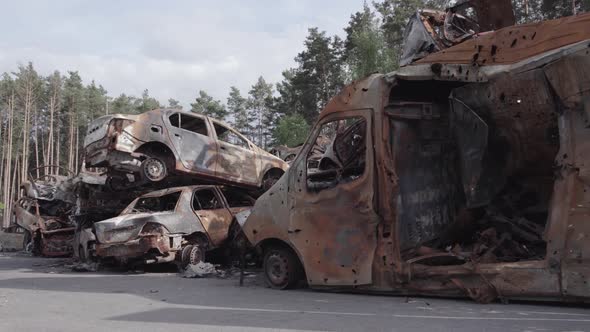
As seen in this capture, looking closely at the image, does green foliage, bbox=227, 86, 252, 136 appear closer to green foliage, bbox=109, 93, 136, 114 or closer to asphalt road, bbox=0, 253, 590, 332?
green foliage, bbox=109, 93, 136, 114

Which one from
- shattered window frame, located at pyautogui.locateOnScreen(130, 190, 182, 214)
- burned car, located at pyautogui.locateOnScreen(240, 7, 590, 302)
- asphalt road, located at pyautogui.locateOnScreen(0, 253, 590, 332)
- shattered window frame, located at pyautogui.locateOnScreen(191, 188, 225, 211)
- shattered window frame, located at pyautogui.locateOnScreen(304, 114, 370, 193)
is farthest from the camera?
shattered window frame, located at pyautogui.locateOnScreen(191, 188, 225, 211)

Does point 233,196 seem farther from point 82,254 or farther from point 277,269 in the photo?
point 277,269

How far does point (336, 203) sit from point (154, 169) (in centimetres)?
591

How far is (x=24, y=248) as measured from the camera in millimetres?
16828

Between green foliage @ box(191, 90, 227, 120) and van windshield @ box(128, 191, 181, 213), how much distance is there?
4653 centimetres

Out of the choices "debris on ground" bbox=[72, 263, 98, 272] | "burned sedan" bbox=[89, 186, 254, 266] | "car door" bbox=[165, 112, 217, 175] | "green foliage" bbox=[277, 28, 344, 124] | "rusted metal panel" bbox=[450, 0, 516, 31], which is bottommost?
"debris on ground" bbox=[72, 263, 98, 272]

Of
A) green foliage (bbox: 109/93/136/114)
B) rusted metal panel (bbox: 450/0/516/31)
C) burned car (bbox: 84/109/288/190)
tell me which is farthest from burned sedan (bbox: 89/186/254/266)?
green foliage (bbox: 109/93/136/114)

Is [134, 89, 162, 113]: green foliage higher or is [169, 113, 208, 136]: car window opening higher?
[134, 89, 162, 113]: green foliage

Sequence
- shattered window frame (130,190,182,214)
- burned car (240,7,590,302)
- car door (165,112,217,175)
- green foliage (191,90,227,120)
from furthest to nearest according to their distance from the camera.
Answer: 1. green foliage (191,90,227,120)
2. car door (165,112,217,175)
3. shattered window frame (130,190,182,214)
4. burned car (240,7,590,302)

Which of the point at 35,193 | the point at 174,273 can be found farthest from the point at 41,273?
the point at 35,193

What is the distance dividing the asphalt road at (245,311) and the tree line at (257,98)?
18.2m

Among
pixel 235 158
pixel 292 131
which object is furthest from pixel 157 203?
pixel 292 131

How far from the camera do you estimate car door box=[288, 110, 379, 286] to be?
5.95 meters

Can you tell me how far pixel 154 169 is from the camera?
1095 centimetres
